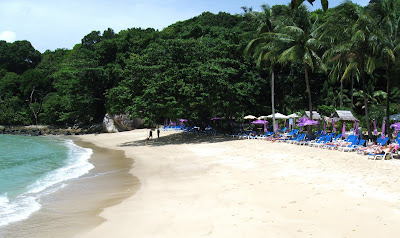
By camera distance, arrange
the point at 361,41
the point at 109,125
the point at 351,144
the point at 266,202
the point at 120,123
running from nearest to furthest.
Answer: the point at 266,202
the point at 351,144
the point at 361,41
the point at 120,123
the point at 109,125

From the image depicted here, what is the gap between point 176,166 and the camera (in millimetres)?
14680

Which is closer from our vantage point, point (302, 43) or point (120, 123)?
point (302, 43)

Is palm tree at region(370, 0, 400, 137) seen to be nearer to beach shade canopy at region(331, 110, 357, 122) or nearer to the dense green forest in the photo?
the dense green forest

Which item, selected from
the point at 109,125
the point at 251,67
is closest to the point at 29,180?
the point at 251,67

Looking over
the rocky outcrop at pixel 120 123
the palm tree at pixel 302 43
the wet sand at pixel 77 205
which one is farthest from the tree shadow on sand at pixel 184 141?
the rocky outcrop at pixel 120 123

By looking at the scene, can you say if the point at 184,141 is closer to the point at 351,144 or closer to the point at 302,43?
the point at 302,43

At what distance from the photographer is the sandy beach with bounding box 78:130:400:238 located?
5988mm

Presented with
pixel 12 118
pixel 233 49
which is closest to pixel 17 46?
pixel 12 118

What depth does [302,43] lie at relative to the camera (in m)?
22.5

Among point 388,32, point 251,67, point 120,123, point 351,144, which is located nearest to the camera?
point 351,144

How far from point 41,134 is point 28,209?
135 feet

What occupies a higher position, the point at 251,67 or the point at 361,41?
the point at 251,67

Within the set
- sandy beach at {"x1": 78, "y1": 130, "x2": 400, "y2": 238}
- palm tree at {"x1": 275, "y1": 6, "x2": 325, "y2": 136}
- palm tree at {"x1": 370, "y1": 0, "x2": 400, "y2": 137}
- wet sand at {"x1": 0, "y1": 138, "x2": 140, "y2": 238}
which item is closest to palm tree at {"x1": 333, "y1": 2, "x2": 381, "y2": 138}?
palm tree at {"x1": 370, "y1": 0, "x2": 400, "y2": 137}

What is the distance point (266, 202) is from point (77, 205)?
17.3 feet
